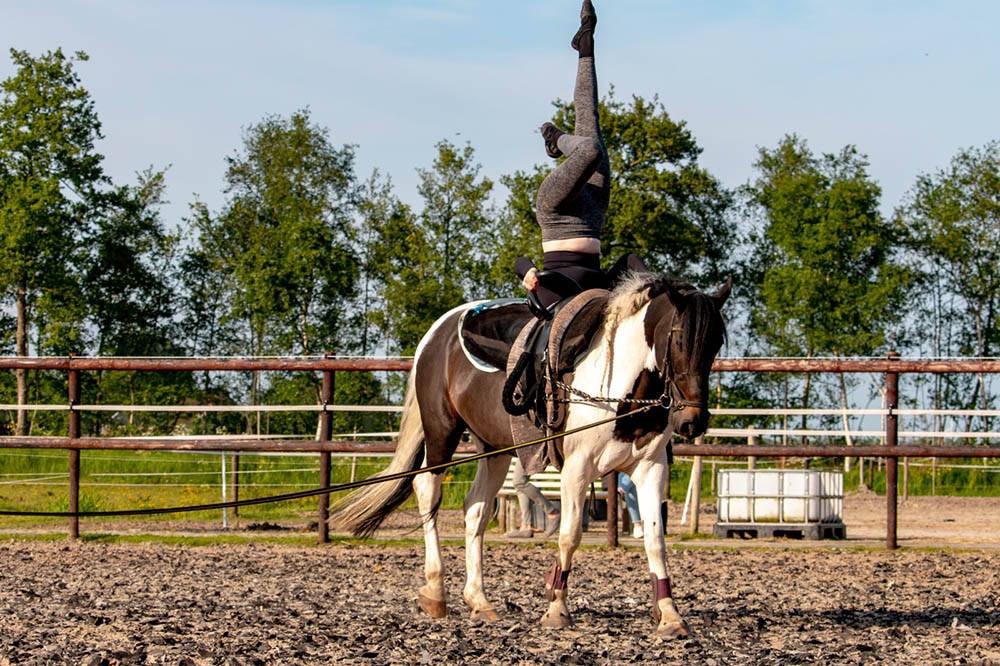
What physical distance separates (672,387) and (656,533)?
73cm

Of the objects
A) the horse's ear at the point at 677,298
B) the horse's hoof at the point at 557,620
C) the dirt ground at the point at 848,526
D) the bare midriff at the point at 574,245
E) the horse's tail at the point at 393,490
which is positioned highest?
the bare midriff at the point at 574,245

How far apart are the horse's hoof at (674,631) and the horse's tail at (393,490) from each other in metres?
2.31

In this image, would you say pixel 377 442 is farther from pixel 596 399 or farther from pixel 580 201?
pixel 596 399

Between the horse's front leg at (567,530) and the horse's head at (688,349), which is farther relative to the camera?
the horse's front leg at (567,530)

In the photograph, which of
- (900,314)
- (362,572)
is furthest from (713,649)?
(900,314)

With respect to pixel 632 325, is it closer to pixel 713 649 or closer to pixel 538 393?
pixel 538 393

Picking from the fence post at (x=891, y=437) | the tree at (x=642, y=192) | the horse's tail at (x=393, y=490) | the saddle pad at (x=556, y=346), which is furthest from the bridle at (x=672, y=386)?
the tree at (x=642, y=192)

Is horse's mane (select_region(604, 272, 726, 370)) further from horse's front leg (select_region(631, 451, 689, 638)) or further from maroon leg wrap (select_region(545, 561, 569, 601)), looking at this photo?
maroon leg wrap (select_region(545, 561, 569, 601))

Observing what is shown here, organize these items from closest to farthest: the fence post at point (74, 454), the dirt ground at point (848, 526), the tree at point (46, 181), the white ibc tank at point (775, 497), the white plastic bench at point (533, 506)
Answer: the fence post at point (74, 454)
the dirt ground at point (848, 526)
the white ibc tank at point (775, 497)
the white plastic bench at point (533, 506)
the tree at point (46, 181)

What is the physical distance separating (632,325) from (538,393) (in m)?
0.65

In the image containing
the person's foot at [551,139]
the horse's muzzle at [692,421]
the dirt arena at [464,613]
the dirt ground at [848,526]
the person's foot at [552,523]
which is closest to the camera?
the dirt arena at [464,613]

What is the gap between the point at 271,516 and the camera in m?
16.7

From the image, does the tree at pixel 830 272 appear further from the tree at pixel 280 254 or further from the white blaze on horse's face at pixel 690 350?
the white blaze on horse's face at pixel 690 350

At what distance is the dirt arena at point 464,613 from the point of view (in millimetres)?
5816
